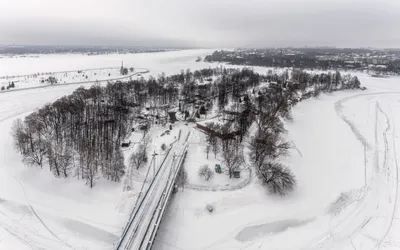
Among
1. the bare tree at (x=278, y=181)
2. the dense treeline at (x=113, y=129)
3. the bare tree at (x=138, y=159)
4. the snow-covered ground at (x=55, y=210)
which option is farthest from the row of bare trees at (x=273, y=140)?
the snow-covered ground at (x=55, y=210)

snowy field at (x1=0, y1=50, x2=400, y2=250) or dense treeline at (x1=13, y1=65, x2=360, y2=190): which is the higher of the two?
dense treeline at (x1=13, y1=65, x2=360, y2=190)

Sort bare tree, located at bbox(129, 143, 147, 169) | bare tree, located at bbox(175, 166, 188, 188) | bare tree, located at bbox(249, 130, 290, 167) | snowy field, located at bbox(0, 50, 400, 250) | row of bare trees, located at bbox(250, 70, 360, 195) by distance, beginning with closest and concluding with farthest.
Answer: snowy field, located at bbox(0, 50, 400, 250) → row of bare trees, located at bbox(250, 70, 360, 195) → bare tree, located at bbox(175, 166, 188, 188) → bare tree, located at bbox(129, 143, 147, 169) → bare tree, located at bbox(249, 130, 290, 167)

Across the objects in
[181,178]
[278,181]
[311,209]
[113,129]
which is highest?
[113,129]

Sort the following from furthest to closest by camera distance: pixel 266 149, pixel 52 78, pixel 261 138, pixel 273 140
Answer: pixel 52 78 → pixel 261 138 → pixel 273 140 → pixel 266 149

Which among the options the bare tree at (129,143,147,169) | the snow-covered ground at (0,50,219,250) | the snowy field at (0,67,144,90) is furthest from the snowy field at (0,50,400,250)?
the snowy field at (0,67,144,90)

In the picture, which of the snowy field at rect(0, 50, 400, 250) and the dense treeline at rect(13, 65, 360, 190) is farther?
the dense treeline at rect(13, 65, 360, 190)

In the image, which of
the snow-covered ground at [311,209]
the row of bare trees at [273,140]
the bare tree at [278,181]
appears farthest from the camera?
the row of bare trees at [273,140]

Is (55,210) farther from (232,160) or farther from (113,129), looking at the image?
(232,160)

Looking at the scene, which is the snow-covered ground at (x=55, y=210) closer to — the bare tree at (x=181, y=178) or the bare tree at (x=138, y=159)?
the bare tree at (x=138, y=159)

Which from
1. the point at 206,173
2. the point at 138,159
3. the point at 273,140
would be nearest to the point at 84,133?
the point at 138,159

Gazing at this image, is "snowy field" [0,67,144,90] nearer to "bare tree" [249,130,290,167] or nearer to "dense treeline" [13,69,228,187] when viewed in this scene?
"dense treeline" [13,69,228,187]

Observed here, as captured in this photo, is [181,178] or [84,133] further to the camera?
[84,133]
